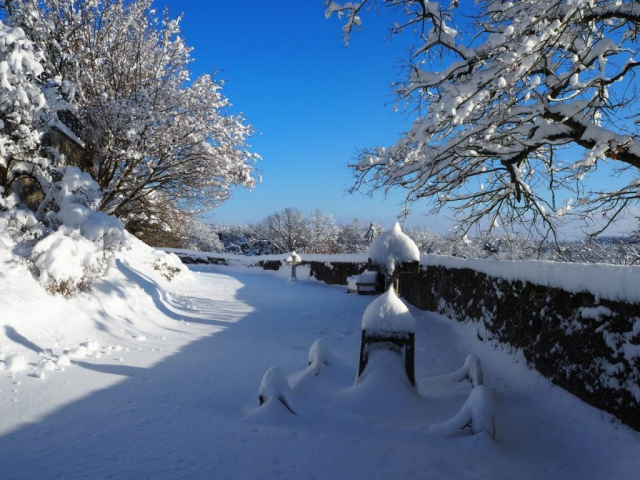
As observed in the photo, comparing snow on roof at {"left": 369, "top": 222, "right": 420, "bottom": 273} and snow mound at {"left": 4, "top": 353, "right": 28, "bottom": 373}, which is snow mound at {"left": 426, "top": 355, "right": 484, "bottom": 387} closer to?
snow on roof at {"left": 369, "top": 222, "right": 420, "bottom": 273}

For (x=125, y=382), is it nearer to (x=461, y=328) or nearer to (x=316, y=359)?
(x=316, y=359)

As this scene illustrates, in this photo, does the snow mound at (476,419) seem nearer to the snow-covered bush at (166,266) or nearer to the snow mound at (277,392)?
the snow mound at (277,392)

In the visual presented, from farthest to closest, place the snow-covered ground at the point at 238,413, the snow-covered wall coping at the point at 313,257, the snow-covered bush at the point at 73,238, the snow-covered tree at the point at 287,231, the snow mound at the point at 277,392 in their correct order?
1. the snow-covered tree at the point at 287,231
2. the snow-covered wall coping at the point at 313,257
3. the snow-covered bush at the point at 73,238
4. the snow mound at the point at 277,392
5. the snow-covered ground at the point at 238,413

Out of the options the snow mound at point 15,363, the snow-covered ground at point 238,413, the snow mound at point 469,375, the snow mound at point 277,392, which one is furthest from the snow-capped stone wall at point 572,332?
the snow mound at point 15,363

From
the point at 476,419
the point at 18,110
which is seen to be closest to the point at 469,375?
the point at 476,419

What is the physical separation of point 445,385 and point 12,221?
7.48m

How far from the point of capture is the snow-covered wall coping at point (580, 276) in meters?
3.10

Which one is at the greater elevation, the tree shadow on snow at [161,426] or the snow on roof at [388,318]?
the snow on roof at [388,318]

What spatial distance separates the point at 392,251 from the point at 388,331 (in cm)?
Result: 113

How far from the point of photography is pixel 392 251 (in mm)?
4863

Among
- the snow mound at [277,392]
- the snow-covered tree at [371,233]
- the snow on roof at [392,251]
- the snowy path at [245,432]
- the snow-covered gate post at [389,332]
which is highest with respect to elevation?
the snow-covered tree at [371,233]

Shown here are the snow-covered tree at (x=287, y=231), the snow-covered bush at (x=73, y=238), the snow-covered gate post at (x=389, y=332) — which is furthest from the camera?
the snow-covered tree at (x=287, y=231)

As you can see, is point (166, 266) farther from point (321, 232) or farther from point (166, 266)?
point (321, 232)

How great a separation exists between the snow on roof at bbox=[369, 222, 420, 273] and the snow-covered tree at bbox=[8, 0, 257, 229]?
27.1ft
